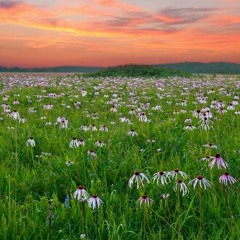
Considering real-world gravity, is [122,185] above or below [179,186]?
below

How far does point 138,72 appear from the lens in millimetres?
37375

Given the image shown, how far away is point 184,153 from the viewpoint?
5922 millimetres

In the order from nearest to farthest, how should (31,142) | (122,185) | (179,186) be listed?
(179,186), (122,185), (31,142)

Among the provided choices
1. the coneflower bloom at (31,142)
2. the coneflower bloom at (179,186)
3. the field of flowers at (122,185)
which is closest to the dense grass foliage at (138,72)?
the field of flowers at (122,185)

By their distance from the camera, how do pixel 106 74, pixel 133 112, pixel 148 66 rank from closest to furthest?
pixel 133 112 → pixel 106 74 → pixel 148 66

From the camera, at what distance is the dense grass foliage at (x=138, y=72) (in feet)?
119

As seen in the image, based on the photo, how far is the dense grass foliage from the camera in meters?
36.3

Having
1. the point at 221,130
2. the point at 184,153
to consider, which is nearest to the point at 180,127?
the point at 221,130

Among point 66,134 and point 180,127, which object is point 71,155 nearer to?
point 66,134

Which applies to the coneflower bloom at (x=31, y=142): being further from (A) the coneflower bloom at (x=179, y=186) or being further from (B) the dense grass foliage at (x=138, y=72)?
(B) the dense grass foliage at (x=138, y=72)

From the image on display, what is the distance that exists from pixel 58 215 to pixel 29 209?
0.49 meters

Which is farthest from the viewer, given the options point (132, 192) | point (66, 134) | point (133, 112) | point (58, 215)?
point (133, 112)

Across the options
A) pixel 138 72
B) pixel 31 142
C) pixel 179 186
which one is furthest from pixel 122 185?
pixel 138 72

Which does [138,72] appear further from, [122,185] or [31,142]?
[122,185]
